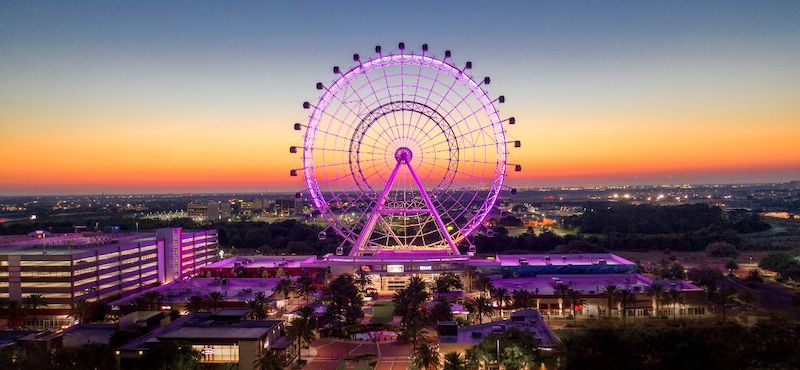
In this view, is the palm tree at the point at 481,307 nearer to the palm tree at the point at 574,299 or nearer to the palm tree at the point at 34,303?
the palm tree at the point at 574,299

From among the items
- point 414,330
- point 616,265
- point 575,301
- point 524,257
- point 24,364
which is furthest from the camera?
point 524,257


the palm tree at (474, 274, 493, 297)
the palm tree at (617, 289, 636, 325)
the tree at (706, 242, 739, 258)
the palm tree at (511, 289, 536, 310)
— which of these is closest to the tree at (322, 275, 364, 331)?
the palm tree at (474, 274, 493, 297)

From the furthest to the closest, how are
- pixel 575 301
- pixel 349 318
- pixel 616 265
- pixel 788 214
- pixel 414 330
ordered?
pixel 788 214 < pixel 616 265 < pixel 575 301 < pixel 349 318 < pixel 414 330

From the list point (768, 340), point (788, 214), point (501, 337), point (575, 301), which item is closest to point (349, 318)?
point (501, 337)

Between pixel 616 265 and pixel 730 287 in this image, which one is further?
pixel 616 265

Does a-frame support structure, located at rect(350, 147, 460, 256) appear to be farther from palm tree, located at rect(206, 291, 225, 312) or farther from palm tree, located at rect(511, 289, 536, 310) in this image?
palm tree, located at rect(206, 291, 225, 312)

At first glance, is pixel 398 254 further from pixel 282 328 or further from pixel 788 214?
pixel 788 214

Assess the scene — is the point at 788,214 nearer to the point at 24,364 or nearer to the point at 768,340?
the point at 768,340
